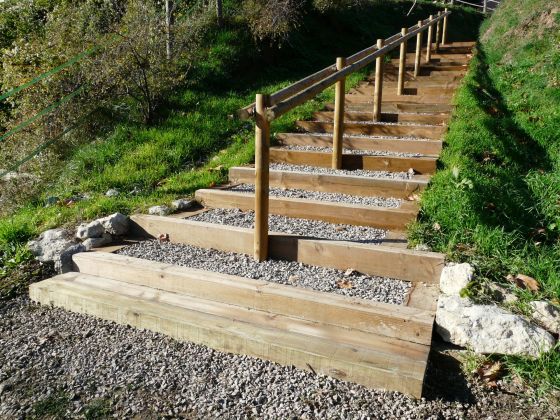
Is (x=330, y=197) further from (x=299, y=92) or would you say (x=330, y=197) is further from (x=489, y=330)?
(x=489, y=330)

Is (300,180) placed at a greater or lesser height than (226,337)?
greater

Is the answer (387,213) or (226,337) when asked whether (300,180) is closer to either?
(387,213)

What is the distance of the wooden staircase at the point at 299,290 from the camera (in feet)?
9.22

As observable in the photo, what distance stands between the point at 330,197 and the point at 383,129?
6.60 ft

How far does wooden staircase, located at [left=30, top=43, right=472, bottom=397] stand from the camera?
281cm

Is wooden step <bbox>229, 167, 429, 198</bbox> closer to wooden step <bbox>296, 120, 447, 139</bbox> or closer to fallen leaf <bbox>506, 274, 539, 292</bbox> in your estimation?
wooden step <bbox>296, 120, 447, 139</bbox>

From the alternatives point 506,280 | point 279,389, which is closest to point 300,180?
point 506,280

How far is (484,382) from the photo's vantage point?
262 cm

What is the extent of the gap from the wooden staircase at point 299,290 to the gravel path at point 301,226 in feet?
0.29

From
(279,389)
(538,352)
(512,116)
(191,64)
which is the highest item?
(191,64)

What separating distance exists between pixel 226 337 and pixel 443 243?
178cm

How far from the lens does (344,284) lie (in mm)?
3498

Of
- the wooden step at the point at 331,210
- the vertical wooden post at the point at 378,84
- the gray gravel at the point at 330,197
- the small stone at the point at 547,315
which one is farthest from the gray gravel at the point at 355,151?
the small stone at the point at 547,315

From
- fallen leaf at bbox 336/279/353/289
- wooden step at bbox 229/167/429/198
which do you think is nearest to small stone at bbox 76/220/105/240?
wooden step at bbox 229/167/429/198
